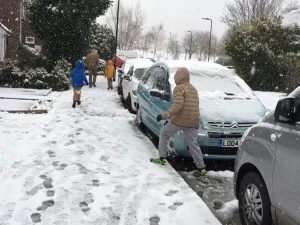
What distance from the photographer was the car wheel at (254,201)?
4.34 m

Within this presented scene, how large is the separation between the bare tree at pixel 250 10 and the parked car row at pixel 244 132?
29.8 meters

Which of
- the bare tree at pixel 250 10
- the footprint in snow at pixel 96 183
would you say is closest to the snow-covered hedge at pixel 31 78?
the footprint in snow at pixel 96 183

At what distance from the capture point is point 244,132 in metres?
6.04

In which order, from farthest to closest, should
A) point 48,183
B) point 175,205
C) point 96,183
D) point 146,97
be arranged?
point 146,97 < point 96,183 < point 48,183 < point 175,205

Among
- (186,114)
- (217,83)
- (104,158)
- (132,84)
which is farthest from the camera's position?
(132,84)

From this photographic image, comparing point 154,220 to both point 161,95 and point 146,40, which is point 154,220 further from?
point 146,40

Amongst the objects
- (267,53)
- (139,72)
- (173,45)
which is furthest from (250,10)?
(173,45)

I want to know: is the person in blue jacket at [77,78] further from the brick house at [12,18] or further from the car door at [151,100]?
the brick house at [12,18]

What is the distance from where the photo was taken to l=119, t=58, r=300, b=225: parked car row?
3.89m

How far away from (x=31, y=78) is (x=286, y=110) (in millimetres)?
15702

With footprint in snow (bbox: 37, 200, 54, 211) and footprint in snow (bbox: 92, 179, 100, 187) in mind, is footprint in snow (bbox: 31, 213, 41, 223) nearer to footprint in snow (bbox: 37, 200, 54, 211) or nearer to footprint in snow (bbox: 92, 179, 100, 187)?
footprint in snow (bbox: 37, 200, 54, 211)

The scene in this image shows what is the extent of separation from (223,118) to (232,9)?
3739 cm

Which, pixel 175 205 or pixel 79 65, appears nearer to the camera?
pixel 175 205

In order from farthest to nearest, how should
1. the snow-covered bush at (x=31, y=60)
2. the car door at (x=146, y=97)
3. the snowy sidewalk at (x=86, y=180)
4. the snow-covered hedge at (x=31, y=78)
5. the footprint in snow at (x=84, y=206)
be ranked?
Result: the snow-covered bush at (x=31, y=60)
the snow-covered hedge at (x=31, y=78)
the car door at (x=146, y=97)
the footprint in snow at (x=84, y=206)
the snowy sidewalk at (x=86, y=180)
